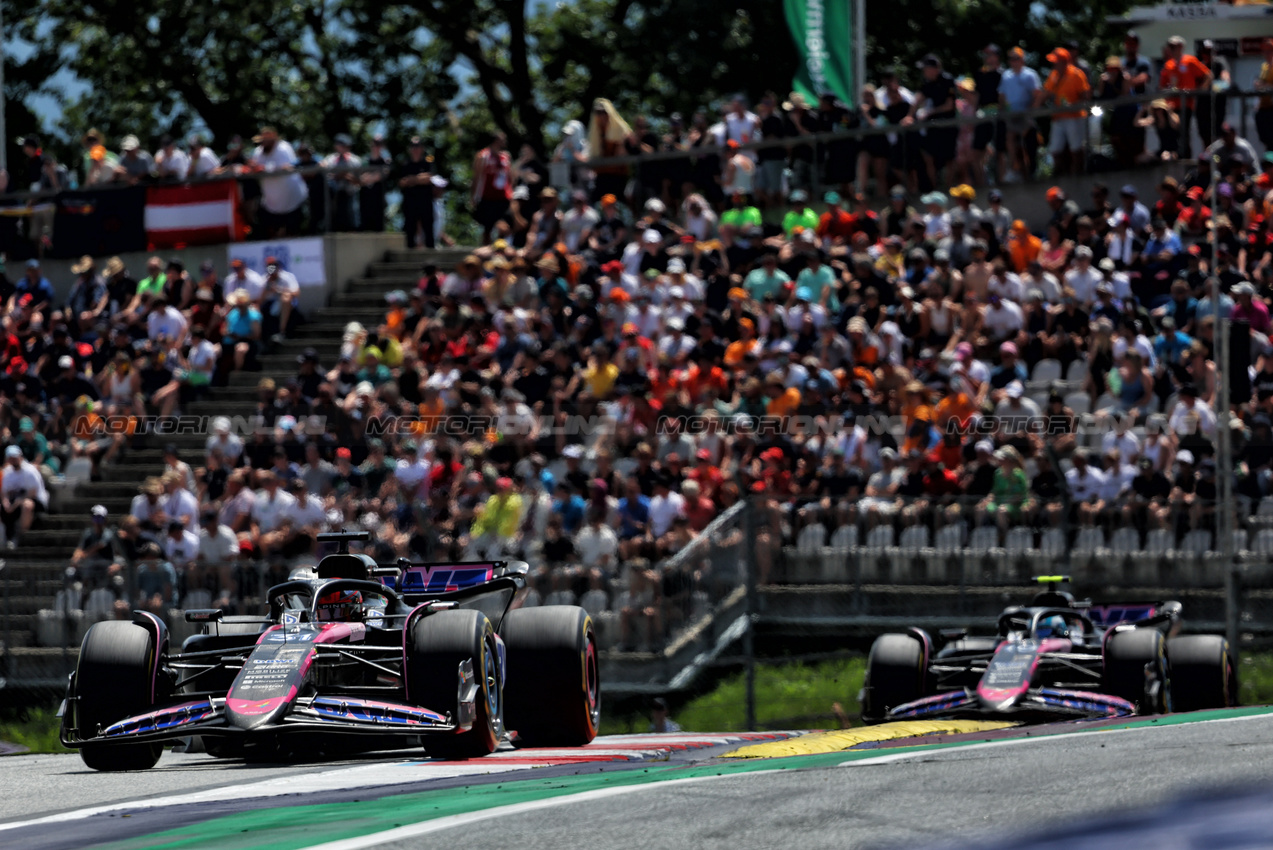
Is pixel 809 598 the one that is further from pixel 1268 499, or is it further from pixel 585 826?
pixel 585 826

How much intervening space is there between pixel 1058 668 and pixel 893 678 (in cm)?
130

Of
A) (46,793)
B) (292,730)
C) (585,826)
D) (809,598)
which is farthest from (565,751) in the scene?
(809,598)

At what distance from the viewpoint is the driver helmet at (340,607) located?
1174 cm

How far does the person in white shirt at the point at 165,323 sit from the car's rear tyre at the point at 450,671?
50.1 ft

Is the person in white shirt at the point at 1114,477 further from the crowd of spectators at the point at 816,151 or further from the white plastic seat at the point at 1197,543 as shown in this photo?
the crowd of spectators at the point at 816,151

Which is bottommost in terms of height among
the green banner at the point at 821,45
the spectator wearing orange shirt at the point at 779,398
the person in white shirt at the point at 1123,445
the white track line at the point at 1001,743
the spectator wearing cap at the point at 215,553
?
the white track line at the point at 1001,743

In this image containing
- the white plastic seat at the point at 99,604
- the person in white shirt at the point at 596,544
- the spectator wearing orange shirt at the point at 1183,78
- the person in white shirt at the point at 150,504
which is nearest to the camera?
the person in white shirt at the point at 596,544

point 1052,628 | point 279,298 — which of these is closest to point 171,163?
point 279,298

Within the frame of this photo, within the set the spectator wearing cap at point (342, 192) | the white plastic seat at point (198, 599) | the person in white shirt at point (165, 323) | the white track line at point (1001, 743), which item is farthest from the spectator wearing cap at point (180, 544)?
the white track line at point (1001, 743)

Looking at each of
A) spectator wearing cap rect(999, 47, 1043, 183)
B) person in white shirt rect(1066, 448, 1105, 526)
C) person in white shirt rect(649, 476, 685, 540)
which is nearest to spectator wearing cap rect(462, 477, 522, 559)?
person in white shirt rect(649, 476, 685, 540)

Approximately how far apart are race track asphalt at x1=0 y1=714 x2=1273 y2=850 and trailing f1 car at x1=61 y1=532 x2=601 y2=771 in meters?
0.31

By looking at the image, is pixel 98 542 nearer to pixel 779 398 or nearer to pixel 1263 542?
pixel 779 398

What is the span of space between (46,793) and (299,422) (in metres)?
13.6

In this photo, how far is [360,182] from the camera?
92.2ft
